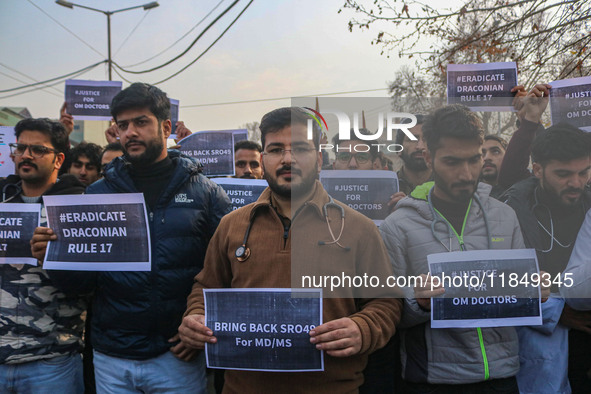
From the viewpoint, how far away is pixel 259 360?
1.92 m

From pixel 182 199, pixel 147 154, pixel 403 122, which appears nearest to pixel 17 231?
pixel 147 154

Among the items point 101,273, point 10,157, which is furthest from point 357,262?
point 10,157

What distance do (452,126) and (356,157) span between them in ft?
1.80

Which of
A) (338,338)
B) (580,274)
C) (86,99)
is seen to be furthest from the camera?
(86,99)

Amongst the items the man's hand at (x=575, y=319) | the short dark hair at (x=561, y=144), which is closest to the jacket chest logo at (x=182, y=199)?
the short dark hair at (x=561, y=144)

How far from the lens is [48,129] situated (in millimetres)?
2803

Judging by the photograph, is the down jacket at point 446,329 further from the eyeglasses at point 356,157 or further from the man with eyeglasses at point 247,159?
the man with eyeglasses at point 247,159

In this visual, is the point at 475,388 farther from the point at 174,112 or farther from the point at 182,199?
the point at 174,112

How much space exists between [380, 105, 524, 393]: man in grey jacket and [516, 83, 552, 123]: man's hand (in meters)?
0.59

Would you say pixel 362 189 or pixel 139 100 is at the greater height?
pixel 139 100

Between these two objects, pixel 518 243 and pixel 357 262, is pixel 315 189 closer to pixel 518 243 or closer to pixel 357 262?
pixel 357 262

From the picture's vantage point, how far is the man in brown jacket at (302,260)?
194 cm

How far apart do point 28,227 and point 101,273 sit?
509mm

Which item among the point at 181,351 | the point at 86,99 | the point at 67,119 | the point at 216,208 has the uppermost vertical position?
the point at 86,99
